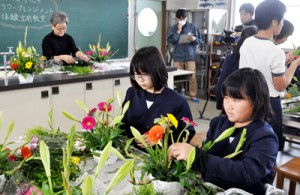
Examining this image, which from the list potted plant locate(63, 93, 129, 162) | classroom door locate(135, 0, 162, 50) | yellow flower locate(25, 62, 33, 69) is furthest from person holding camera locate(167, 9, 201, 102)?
potted plant locate(63, 93, 129, 162)

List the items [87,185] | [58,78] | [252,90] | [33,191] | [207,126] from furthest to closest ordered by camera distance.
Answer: [207,126] → [58,78] → [252,90] → [33,191] → [87,185]

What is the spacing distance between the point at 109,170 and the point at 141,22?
15.1 ft

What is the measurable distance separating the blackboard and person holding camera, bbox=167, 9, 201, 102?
86cm

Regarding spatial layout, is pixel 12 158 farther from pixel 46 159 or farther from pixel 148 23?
pixel 148 23

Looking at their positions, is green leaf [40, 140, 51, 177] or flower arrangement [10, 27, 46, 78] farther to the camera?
flower arrangement [10, 27, 46, 78]

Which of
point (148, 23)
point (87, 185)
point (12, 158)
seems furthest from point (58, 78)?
point (148, 23)

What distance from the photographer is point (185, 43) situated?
527 centimetres

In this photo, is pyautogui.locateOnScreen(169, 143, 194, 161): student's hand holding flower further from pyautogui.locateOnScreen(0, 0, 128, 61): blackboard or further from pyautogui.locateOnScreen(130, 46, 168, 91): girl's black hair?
pyautogui.locateOnScreen(0, 0, 128, 61): blackboard

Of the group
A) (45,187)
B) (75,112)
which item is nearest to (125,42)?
(75,112)

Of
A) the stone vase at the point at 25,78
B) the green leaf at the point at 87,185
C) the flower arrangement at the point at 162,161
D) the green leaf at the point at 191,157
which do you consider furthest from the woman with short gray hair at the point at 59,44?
the green leaf at the point at 87,185

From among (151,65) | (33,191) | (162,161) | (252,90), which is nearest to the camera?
(33,191)

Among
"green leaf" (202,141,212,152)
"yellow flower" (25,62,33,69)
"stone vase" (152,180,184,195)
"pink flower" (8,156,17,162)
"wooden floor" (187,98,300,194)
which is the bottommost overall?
"wooden floor" (187,98,300,194)

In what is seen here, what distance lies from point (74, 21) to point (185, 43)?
1.87m

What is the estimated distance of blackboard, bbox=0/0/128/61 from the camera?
13.3 feet
